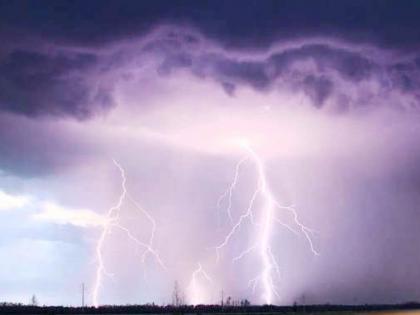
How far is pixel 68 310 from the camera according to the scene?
126438 millimetres

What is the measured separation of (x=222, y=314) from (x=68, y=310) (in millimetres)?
26253

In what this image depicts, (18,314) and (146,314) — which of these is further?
(146,314)

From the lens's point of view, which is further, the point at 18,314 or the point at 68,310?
the point at 68,310

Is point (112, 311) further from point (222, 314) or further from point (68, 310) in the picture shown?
point (222, 314)

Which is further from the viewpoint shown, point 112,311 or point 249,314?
point 112,311

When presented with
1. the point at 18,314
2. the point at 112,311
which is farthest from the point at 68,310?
the point at 18,314

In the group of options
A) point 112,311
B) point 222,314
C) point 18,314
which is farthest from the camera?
point 112,311

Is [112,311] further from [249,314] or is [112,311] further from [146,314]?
[249,314]

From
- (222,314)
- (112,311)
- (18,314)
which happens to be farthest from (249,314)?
(18,314)

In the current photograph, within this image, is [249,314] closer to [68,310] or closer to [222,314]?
[222,314]

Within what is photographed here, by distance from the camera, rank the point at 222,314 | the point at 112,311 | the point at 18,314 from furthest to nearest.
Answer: the point at 112,311, the point at 222,314, the point at 18,314

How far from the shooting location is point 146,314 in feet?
407

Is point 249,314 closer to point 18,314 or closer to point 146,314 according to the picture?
point 146,314

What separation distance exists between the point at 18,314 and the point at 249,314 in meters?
37.5
